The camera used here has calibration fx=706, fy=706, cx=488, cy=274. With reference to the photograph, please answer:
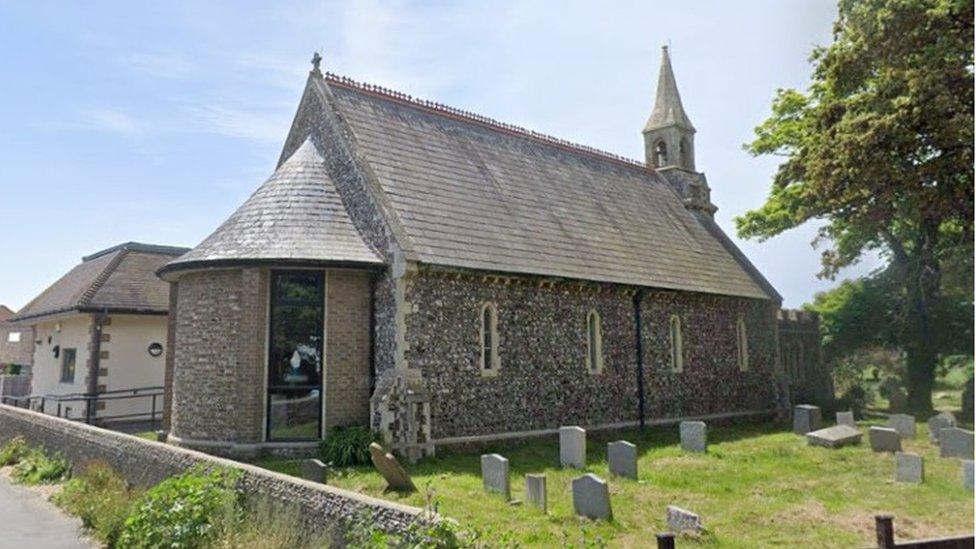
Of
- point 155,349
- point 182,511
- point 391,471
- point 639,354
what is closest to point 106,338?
point 155,349

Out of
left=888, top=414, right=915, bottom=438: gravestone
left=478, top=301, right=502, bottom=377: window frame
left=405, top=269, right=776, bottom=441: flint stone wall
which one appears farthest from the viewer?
left=888, top=414, right=915, bottom=438: gravestone

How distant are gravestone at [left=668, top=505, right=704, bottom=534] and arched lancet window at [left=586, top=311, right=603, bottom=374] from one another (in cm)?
852

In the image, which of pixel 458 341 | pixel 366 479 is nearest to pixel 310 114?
pixel 458 341

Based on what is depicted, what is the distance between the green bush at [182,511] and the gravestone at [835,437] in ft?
43.2

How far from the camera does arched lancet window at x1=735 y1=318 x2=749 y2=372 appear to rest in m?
23.0

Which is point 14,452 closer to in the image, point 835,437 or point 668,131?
point 835,437

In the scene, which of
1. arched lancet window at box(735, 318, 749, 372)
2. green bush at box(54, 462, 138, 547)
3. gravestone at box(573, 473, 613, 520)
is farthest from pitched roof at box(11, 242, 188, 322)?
arched lancet window at box(735, 318, 749, 372)

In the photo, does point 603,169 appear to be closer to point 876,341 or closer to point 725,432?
point 725,432

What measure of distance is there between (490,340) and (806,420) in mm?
9303

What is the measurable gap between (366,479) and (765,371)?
16714mm

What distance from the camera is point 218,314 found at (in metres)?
14.5

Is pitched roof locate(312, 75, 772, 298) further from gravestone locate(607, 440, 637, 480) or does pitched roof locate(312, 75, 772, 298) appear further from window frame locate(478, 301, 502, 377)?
gravestone locate(607, 440, 637, 480)

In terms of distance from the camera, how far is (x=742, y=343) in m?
23.2

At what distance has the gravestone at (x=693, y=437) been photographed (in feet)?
51.1
